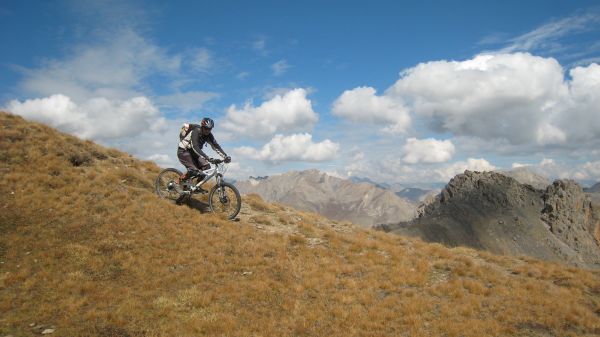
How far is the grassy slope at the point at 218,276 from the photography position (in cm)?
988

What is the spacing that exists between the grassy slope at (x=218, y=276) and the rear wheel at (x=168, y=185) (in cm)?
102

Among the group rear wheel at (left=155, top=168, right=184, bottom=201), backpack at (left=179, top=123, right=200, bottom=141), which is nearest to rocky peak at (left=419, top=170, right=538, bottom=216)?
rear wheel at (left=155, top=168, right=184, bottom=201)

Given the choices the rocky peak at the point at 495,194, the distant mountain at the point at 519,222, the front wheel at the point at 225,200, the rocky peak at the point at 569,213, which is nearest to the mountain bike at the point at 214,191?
the front wheel at the point at 225,200

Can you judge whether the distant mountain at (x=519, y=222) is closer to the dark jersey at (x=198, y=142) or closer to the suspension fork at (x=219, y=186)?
the suspension fork at (x=219, y=186)

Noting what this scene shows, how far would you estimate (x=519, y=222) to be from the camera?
163250mm

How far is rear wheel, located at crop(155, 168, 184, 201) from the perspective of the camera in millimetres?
18922

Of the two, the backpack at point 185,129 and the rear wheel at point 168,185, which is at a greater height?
the backpack at point 185,129

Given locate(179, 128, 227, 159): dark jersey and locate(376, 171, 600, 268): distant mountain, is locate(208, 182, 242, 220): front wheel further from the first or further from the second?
locate(376, 171, 600, 268): distant mountain

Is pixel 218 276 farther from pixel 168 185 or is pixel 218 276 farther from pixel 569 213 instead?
pixel 569 213

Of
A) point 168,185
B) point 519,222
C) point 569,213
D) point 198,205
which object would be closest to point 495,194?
point 519,222

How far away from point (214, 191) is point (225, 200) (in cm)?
70

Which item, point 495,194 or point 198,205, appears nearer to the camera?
point 198,205

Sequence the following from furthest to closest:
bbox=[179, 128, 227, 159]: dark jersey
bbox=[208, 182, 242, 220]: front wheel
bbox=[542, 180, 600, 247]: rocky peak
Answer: bbox=[542, 180, 600, 247]: rocky peak, bbox=[208, 182, 242, 220]: front wheel, bbox=[179, 128, 227, 159]: dark jersey

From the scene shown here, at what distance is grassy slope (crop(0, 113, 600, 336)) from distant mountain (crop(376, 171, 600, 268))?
145m
